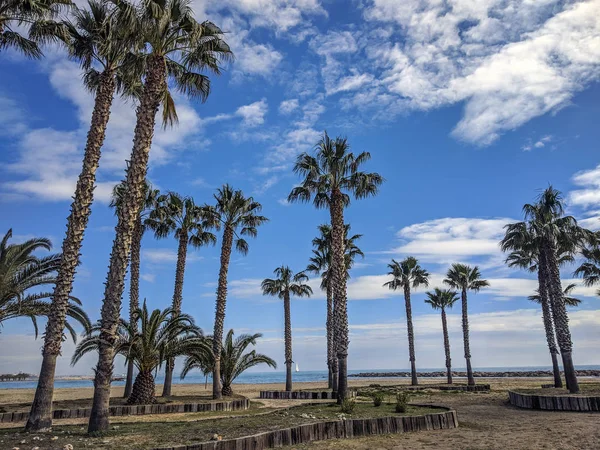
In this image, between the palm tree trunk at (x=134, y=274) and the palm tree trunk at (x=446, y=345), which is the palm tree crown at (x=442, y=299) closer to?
the palm tree trunk at (x=446, y=345)

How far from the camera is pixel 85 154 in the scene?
14.4 m

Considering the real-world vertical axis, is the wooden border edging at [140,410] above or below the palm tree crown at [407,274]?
below

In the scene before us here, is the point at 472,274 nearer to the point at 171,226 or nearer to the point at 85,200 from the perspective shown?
the point at 171,226

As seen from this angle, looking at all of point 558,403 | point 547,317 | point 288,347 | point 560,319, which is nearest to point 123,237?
point 558,403

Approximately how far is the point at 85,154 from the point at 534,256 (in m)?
33.7

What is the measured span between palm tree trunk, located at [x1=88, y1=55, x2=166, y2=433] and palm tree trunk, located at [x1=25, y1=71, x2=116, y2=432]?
146cm

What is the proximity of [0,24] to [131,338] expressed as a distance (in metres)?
14.3

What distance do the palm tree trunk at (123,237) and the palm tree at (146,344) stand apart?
850 centimetres

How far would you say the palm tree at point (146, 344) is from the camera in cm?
2047

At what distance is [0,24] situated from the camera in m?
13.2

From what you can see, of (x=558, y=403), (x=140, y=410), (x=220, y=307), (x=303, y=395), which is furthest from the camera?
(x=303, y=395)

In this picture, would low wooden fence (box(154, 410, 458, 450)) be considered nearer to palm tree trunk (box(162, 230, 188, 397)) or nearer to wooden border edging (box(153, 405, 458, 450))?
wooden border edging (box(153, 405, 458, 450))

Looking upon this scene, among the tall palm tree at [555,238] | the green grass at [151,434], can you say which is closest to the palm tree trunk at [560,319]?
the tall palm tree at [555,238]

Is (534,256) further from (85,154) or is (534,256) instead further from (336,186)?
(85,154)
